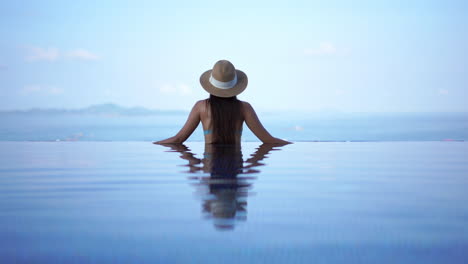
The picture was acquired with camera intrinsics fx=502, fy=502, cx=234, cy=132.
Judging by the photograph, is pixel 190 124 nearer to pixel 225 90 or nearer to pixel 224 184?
pixel 225 90

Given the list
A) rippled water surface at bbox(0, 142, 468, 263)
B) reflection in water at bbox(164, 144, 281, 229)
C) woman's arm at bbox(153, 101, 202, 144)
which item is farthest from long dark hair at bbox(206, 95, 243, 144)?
rippled water surface at bbox(0, 142, 468, 263)

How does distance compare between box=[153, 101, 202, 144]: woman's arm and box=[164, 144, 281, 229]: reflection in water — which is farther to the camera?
box=[153, 101, 202, 144]: woman's arm

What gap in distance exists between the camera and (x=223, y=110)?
3482 millimetres

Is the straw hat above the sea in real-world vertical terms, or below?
above

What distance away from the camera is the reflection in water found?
4.04 ft

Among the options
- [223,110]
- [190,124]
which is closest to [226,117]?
[223,110]

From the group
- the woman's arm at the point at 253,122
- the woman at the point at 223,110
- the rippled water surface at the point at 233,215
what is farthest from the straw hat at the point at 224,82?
the rippled water surface at the point at 233,215

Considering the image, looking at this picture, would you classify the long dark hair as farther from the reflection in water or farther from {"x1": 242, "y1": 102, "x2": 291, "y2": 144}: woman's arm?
the reflection in water

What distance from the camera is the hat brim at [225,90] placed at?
3529 millimetres

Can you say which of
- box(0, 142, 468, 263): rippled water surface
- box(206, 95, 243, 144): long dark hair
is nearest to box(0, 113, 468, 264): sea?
box(0, 142, 468, 263): rippled water surface

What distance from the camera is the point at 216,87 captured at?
11.7ft

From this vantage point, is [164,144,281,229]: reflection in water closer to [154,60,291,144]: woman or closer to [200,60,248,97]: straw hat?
[154,60,291,144]: woman

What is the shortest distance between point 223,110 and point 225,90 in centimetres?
16

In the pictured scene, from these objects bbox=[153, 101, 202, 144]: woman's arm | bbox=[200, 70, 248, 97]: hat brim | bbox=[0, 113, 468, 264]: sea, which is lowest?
bbox=[0, 113, 468, 264]: sea
